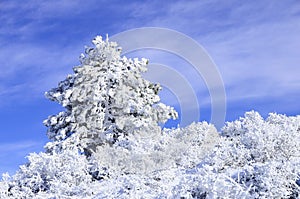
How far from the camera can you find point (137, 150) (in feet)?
37.4

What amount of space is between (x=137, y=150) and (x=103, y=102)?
4.39 m

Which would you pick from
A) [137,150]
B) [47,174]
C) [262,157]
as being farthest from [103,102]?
[262,157]

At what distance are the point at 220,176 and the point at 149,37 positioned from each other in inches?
225

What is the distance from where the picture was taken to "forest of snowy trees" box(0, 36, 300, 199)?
22.8ft

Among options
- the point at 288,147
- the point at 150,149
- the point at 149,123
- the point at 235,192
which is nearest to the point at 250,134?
the point at 288,147

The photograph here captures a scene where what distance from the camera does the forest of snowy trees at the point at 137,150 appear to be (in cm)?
696

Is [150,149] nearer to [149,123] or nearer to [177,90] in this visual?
[177,90]

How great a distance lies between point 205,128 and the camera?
1362 centimetres

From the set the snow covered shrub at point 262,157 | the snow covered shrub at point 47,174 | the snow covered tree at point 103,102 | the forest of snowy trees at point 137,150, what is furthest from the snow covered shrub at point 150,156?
the snow covered tree at point 103,102

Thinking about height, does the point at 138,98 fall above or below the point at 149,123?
above

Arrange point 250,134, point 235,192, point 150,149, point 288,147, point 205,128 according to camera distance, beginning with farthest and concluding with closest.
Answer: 1. point 205,128
2. point 150,149
3. point 250,134
4. point 288,147
5. point 235,192

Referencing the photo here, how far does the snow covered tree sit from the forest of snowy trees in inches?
1.3

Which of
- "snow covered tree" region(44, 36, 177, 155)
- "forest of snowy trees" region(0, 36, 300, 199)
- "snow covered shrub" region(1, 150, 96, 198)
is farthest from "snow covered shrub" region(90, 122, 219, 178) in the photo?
"snow covered tree" region(44, 36, 177, 155)

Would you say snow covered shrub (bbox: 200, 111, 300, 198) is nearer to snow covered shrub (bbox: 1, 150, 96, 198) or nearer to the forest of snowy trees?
the forest of snowy trees
